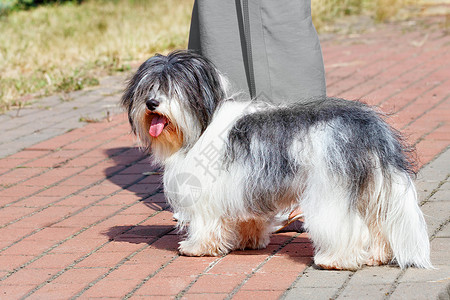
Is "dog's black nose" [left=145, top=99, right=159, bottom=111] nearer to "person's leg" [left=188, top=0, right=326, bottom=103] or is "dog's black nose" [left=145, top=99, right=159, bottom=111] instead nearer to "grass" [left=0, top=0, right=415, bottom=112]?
"person's leg" [left=188, top=0, right=326, bottom=103]

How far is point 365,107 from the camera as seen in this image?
139 inches

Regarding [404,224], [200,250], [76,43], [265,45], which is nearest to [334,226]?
[404,224]

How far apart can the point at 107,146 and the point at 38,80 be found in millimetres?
2728

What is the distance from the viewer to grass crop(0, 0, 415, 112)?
8375mm

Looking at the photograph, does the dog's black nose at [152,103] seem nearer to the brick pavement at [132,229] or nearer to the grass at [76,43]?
the brick pavement at [132,229]

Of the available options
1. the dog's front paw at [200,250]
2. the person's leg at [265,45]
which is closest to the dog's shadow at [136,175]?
the dog's front paw at [200,250]

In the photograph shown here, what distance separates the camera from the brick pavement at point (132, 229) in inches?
133

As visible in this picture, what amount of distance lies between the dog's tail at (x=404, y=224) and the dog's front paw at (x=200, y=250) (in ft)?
2.88

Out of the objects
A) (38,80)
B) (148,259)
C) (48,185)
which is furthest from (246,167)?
(38,80)

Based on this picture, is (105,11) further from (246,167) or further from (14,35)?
(246,167)

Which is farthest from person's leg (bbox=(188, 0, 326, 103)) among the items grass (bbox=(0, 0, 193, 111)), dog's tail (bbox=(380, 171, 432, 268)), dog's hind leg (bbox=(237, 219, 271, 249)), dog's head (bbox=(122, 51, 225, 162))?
grass (bbox=(0, 0, 193, 111))

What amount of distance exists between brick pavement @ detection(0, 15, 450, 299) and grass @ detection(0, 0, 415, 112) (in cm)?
78

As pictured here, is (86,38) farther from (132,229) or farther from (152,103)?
(152,103)

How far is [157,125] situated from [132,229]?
0.93 meters
